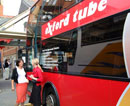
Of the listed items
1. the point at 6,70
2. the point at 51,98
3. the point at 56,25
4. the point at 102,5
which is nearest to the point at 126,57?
the point at 102,5

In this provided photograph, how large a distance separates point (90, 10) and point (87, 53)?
0.79 metres

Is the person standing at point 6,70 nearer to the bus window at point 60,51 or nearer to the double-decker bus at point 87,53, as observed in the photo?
the bus window at point 60,51

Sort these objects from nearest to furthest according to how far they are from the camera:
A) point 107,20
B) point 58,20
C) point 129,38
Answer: point 129,38 → point 107,20 → point 58,20

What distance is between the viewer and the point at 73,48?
374 cm

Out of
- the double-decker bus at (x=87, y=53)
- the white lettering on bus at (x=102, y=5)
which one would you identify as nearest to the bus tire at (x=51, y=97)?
the double-decker bus at (x=87, y=53)

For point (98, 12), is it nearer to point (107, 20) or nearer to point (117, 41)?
point (107, 20)

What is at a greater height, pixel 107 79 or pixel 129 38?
pixel 129 38

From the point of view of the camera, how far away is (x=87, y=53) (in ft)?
10.6

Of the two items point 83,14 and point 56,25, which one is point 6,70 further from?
point 83,14

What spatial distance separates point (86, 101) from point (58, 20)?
7.39ft

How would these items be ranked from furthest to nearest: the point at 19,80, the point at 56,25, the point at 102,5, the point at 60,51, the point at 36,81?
the point at 19,80 → the point at 36,81 → the point at 56,25 → the point at 60,51 → the point at 102,5

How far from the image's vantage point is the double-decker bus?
250 centimetres

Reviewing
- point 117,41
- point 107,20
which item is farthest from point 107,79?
point 107,20

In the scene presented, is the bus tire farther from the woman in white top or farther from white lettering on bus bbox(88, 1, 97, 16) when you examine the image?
white lettering on bus bbox(88, 1, 97, 16)
